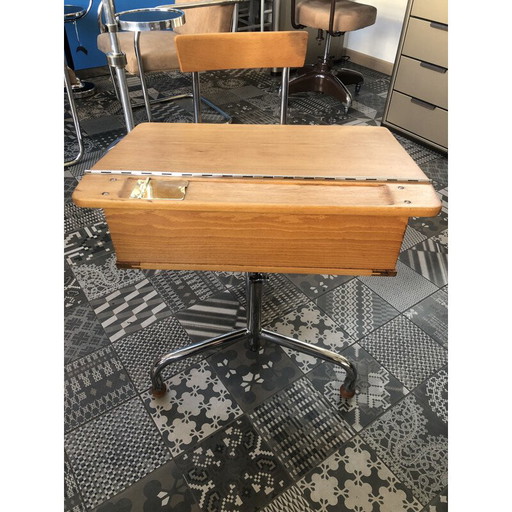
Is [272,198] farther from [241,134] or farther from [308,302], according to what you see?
[308,302]

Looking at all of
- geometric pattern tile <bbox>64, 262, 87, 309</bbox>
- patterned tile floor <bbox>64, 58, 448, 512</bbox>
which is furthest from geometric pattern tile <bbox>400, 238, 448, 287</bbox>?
geometric pattern tile <bbox>64, 262, 87, 309</bbox>

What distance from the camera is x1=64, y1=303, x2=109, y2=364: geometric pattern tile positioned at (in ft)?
4.50

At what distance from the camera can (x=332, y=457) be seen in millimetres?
1096

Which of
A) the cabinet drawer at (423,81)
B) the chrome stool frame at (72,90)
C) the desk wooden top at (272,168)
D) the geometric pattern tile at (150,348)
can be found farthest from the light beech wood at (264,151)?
the cabinet drawer at (423,81)

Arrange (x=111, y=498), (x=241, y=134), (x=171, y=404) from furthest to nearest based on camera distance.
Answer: (x=171, y=404) < (x=111, y=498) < (x=241, y=134)

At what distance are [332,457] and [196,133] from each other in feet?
3.01

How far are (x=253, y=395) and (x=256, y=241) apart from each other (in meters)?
0.67

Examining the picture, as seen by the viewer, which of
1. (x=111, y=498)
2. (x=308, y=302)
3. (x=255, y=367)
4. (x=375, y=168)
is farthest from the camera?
(x=308, y=302)

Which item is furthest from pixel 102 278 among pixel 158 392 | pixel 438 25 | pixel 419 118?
pixel 438 25

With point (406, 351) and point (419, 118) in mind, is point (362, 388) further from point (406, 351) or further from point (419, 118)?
point (419, 118)

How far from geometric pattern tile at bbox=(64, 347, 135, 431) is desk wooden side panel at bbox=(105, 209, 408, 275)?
613 mm

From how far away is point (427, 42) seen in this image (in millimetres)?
2281

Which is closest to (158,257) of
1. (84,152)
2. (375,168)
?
(375,168)

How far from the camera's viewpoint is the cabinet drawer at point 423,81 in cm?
229
